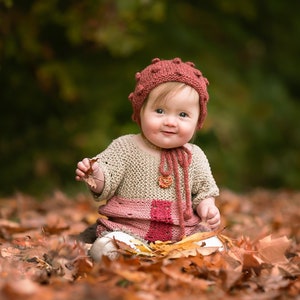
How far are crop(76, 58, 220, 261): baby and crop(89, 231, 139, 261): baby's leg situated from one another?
0.06 feet

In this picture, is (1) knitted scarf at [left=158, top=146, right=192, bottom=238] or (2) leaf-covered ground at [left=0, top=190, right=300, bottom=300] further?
(1) knitted scarf at [left=158, top=146, right=192, bottom=238]

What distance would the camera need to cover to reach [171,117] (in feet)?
10.1

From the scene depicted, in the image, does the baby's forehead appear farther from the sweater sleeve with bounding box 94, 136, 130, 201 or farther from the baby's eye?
the sweater sleeve with bounding box 94, 136, 130, 201

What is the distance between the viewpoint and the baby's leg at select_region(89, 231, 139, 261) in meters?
2.86

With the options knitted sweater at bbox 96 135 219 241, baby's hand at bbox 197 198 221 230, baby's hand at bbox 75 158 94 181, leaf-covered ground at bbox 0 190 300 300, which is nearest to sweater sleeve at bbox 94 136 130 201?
knitted sweater at bbox 96 135 219 241

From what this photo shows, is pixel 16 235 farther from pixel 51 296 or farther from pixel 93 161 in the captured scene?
pixel 51 296

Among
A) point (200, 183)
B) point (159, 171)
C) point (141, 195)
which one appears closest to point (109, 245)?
point (141, 195)

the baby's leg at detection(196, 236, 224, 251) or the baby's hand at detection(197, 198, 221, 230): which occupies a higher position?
the baby's hand at detection(197, 198, 221, 230)

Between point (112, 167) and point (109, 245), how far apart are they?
1.39 feet

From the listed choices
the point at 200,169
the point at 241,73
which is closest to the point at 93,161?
the point at 200,169

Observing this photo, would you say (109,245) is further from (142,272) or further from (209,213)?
(209,213)

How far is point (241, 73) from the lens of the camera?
8.65 m

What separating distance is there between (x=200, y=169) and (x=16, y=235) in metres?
1.29

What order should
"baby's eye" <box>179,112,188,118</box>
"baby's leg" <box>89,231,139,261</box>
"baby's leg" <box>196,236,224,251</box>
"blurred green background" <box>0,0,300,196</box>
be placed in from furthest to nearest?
"blurred green background" <box>0,0,300,196</box>
"baby's eye" <box>179,112,188,118</box>
"baby's leg" <box>196,236,224,251</box>
"baby's leg" <box>89,231,139,261</box>
